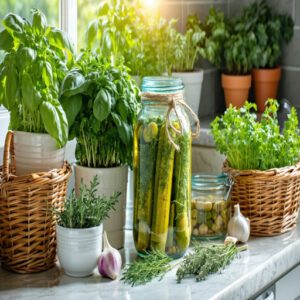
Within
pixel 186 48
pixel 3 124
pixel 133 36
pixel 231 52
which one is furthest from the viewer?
pixel 231 52

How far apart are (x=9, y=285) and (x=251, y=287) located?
519 mm

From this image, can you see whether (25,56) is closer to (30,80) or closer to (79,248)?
(30,80)

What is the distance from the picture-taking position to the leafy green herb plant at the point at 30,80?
176cm

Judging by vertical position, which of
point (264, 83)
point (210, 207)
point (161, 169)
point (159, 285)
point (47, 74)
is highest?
point (47, 74)

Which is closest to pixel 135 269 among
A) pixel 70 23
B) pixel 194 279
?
pixel 194 279

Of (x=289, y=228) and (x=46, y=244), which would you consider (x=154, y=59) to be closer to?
(x=289, y=228)

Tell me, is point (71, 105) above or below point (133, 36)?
below

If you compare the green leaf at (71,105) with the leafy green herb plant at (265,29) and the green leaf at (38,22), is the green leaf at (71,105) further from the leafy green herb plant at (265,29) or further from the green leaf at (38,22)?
the leafy green herb plant at (265,29)

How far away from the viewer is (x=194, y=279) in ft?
5.93

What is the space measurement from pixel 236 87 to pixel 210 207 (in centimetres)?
103

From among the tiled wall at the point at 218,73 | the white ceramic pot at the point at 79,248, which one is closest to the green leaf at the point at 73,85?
the white ceramic pot at the point at 79,248

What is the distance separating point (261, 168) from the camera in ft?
6.95

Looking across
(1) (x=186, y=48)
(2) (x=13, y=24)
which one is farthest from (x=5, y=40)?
(1) (x=186, y=48)

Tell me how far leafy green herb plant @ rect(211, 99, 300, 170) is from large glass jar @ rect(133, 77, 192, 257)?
9.7 inches
